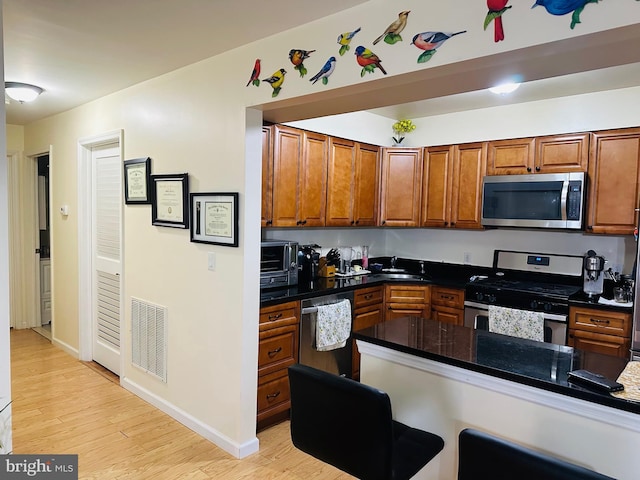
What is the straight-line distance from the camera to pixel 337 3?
196 centimetres

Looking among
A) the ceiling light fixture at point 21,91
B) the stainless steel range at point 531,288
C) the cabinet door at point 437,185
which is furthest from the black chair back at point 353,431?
the ceiling light fixture at point 21,91

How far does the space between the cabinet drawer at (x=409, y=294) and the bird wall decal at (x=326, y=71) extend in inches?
94.9

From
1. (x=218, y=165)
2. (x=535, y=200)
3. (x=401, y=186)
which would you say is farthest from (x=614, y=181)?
(x=218, y=165)

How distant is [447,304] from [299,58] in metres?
2.67

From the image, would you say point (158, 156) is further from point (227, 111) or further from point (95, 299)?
point (95, 299)

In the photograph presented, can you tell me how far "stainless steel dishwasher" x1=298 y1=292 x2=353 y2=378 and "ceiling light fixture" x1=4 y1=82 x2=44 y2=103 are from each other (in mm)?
2698

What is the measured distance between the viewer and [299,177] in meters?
3.59

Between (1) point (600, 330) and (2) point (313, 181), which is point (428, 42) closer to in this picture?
(2) point (313, 181)

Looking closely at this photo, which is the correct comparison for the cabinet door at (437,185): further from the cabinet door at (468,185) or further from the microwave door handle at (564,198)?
the microwave door handle at (564,198)

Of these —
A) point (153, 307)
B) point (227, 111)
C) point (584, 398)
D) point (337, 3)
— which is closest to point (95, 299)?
point (153, 307)

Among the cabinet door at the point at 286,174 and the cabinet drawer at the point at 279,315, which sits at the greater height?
the cabinet door at the point at 286,174

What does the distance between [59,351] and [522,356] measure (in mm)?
4614

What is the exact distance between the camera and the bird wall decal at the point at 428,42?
1.69 meters

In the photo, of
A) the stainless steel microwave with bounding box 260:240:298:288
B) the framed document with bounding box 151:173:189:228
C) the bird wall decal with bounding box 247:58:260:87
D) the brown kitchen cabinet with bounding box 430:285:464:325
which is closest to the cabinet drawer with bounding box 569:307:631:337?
the brown kitchen cabinet with bounding box 430:285:464:325
